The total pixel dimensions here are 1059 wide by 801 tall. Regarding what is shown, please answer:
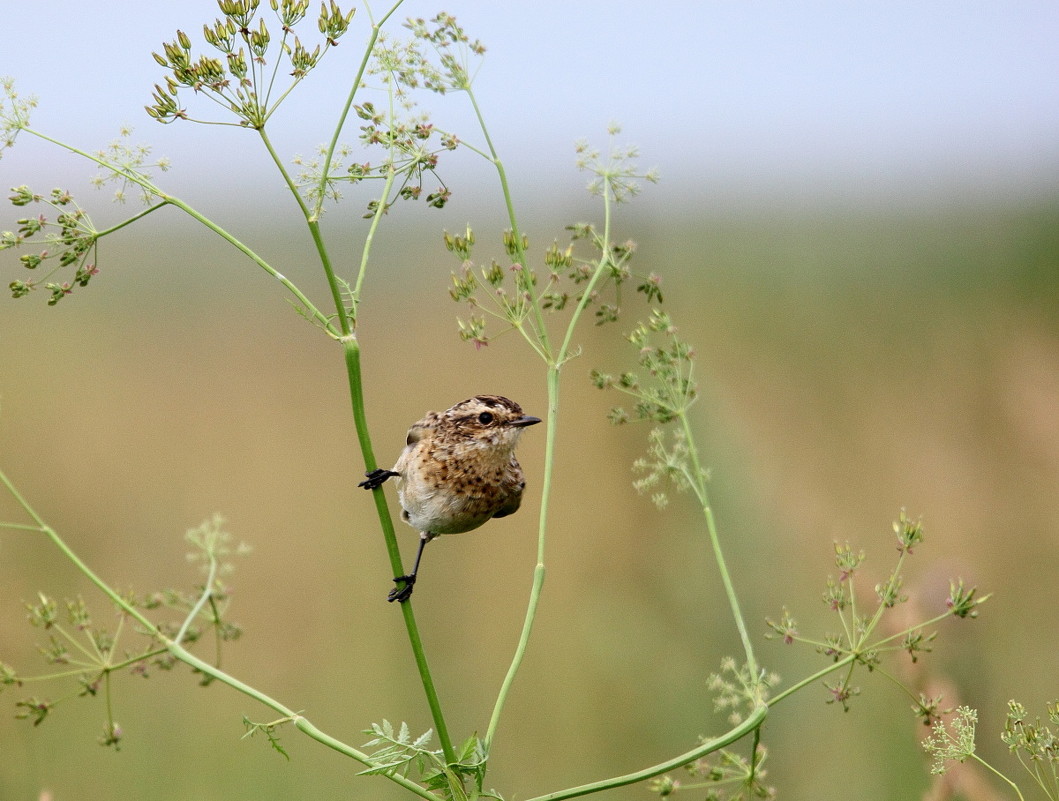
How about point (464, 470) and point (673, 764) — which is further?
point (464, 470)

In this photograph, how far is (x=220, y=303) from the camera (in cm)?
1828

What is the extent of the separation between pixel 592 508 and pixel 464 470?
4515 mm

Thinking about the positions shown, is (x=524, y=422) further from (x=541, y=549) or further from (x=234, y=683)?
(x=234, y=683)

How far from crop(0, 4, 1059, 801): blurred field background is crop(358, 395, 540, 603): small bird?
1.53 metres

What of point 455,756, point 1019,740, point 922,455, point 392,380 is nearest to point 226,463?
point 392,380

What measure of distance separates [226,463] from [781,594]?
26.9ft

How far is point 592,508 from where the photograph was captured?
27.3 ft

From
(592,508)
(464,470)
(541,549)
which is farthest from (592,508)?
(541,549)

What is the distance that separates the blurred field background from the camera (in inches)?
212

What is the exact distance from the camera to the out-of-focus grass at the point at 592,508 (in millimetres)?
5414

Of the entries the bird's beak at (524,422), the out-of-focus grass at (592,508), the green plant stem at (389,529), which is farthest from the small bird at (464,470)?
the green plant stem at (389,529)

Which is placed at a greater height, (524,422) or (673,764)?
(524,422)

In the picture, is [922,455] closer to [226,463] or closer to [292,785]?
[292,785]

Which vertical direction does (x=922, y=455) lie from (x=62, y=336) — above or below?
below
